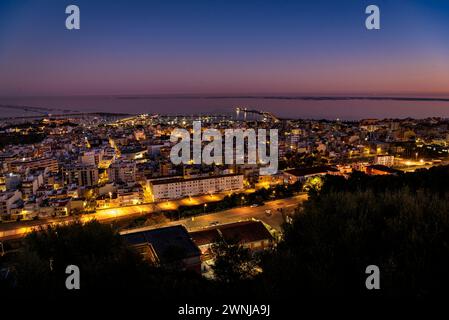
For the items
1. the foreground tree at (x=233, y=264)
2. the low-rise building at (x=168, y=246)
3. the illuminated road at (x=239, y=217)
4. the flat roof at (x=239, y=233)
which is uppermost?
the foreground tree at (x=233, y=264)

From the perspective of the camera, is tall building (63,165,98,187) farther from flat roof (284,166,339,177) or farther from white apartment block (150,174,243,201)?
flat roof (284,166,339,177)

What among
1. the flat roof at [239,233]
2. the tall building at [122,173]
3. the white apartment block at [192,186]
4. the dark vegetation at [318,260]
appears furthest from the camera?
the tall building at [122,173]

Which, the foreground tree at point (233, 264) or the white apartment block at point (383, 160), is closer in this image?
the foreground tree at point (233, 264)

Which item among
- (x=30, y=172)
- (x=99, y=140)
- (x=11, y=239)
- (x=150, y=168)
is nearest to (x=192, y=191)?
(x=150, y=168)

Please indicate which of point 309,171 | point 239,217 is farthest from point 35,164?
point 309,171

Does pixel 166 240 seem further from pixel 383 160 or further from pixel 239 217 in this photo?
pixel 383 160

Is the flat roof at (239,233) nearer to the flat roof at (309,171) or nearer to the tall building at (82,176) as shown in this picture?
the flat roof at (309,171)

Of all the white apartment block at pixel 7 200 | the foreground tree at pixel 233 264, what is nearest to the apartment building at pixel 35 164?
the white apartment block at pixel 7 200

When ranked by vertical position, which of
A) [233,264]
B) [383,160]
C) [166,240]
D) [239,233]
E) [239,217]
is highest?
[233,264]

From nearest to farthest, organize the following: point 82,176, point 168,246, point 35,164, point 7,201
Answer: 1. point 168,246
2. point 7,201
3. point 82,176
4. point 35,164

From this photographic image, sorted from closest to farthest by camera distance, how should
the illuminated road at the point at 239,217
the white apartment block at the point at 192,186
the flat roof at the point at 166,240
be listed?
the flat roof at the point at 166,240 → the illuminated road at the point at 239,217 → the white apartment block at the point at 192,186

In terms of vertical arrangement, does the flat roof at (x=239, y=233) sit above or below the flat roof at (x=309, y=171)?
below
